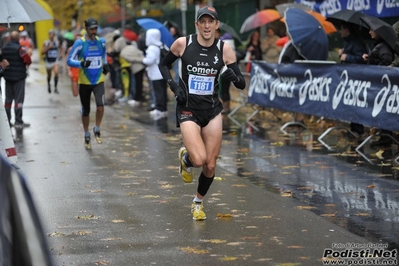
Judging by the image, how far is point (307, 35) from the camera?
16.7 meters

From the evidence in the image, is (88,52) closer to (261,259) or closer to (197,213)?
(197,213)

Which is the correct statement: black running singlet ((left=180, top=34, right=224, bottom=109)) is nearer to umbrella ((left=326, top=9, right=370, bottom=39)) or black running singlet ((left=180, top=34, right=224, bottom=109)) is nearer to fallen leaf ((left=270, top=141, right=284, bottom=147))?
fallen leaf ((left=270, top=141, right=284, bottom=147))

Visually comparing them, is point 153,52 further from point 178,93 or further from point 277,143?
point 178,93

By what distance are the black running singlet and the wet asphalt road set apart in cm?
115

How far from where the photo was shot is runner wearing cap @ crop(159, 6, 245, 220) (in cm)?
804

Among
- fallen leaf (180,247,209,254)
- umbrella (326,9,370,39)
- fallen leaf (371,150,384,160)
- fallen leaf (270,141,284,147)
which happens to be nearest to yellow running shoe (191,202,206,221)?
fallen leaf (180,247,209,254)

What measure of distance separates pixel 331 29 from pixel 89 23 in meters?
7.15

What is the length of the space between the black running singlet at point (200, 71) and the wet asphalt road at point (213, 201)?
115 centimetres

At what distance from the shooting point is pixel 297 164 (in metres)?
12.1

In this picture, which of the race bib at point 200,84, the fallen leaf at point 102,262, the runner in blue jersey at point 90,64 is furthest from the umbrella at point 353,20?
the fallen leaf at point 102,262

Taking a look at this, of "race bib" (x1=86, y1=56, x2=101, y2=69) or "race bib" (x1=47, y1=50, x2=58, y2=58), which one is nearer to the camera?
"race bib" (x1=86, y1=56, x2=101, y2=69)

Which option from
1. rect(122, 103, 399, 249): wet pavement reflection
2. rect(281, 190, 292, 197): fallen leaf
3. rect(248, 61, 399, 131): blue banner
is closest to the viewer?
rect(122, 103, 399, 249): wet pavement reflection

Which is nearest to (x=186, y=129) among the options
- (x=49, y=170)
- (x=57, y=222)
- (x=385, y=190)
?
(x=57, y=222)

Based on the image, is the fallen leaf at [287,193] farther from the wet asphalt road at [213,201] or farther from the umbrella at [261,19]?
the umbrella at [261,19]
